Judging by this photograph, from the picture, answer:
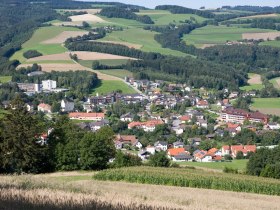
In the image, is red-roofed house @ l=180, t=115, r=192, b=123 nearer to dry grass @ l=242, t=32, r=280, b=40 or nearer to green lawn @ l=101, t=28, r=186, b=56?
green lawn @ l=101, t=28, r=186, b=56

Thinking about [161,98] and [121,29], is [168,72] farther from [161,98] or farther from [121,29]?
[121,29]

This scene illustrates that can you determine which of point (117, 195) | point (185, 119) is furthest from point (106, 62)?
point (117, 195)

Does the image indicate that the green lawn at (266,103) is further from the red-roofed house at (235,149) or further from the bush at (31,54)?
the bush at (31,54)

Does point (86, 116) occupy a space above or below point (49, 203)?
below

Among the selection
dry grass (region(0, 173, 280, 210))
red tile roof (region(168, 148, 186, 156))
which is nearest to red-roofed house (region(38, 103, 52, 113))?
red tile roof (region(168, 148, 186, 156))

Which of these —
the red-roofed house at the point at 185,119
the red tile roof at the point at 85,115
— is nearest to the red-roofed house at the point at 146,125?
the red-roofed house at the point at 185,119

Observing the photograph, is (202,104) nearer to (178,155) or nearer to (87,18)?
(178,155)

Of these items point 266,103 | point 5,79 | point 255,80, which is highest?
point 266,103

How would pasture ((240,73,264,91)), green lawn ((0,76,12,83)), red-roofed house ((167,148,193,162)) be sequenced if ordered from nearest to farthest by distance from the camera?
red-roofed house ((167,148,193,162))
green lawn ((0,76,12,83))
pasture ((240,73,264,91))
